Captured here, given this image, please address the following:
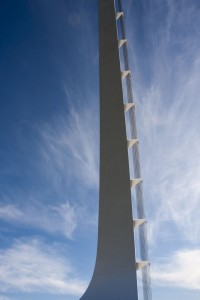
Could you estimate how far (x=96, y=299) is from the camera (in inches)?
477

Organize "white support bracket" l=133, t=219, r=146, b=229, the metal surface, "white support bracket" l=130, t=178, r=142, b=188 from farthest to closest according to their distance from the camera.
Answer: "white support bracket" l=130, t=178, r=142, b=188
"white support bracket" l=133, t=219, r=146, b=229
the metal surface

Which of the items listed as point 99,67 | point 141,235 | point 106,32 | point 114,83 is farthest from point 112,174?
point 106,32

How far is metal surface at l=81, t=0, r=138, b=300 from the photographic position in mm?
11633

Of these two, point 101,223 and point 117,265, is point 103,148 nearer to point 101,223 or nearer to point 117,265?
point 101,223

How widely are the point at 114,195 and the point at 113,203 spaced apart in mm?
267

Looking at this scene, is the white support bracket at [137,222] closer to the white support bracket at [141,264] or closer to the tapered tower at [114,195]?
the tapered tower at [114,195]

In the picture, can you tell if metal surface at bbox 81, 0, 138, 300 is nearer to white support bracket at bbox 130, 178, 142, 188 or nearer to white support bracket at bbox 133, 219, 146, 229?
white support bracket at bbox 133, 219, 146, 229

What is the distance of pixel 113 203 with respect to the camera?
12.4m

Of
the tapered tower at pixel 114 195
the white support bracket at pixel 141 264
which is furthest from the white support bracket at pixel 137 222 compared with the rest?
the white support bracket at pixel 141 264

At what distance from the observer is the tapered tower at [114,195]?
11.7 m

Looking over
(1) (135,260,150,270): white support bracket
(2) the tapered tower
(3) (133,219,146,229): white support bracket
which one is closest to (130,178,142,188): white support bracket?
(2) the tapered tower

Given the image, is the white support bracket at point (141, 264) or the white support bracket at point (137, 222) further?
the white support bracket at point (137, 222)

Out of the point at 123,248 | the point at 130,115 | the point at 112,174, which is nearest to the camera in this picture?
the point at 123,248

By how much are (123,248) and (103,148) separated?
347 centimetres
